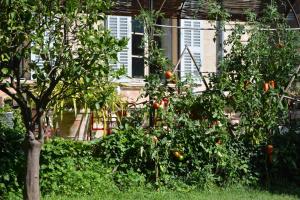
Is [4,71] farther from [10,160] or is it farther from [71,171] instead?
[71,171]

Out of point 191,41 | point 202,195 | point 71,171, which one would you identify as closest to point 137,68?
point 191,41

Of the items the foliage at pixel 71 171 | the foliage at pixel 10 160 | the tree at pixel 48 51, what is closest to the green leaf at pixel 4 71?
the tree at pixel 48 51

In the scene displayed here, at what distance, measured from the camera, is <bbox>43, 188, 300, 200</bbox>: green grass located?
735 cm

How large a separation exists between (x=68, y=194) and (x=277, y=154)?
10.1 feet

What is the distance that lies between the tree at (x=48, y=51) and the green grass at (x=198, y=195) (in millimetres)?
1701

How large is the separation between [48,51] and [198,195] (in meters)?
3.23

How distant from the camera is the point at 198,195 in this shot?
774cm

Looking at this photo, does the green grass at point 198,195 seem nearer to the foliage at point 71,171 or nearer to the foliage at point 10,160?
the foliage at point 71,171

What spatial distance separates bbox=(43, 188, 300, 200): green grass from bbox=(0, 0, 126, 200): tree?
1.70 meters

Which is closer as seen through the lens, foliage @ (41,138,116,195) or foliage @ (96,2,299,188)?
foliage @ (41,138,116,195)

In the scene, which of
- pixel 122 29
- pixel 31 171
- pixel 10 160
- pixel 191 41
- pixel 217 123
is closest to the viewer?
pixel 31 171

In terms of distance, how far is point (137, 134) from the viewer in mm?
8008

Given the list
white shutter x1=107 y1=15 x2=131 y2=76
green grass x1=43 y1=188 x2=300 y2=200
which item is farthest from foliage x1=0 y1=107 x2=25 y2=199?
white shutter x1=107 y1=15 x2=131 y2=76

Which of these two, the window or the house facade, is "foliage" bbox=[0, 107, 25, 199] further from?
the window
